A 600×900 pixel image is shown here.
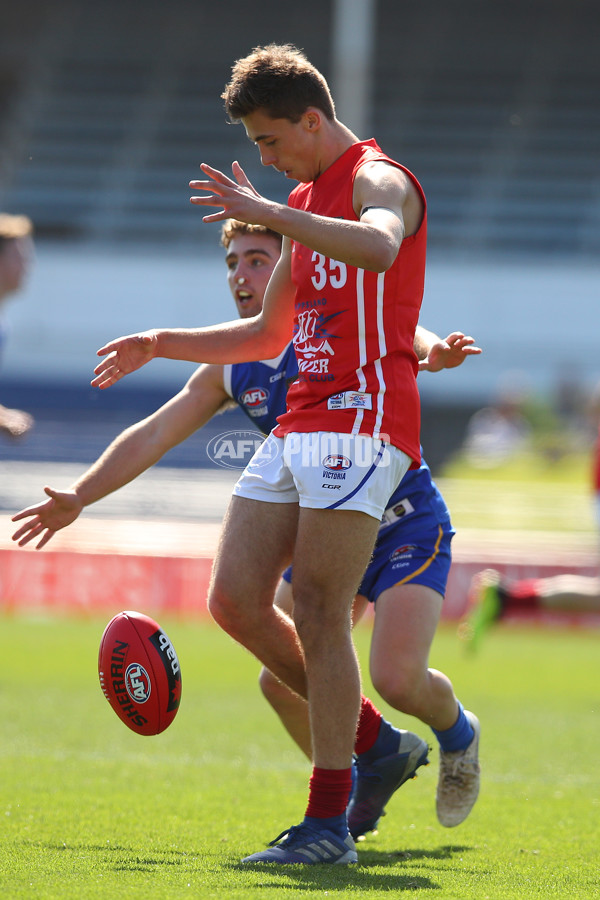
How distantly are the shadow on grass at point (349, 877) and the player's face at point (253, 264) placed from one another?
6.49 ft

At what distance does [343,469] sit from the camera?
3523 mm

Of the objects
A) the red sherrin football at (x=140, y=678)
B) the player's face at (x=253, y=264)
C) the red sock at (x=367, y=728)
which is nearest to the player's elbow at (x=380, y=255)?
the player's face at (x=253, y=264)

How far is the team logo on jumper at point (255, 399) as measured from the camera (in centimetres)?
443

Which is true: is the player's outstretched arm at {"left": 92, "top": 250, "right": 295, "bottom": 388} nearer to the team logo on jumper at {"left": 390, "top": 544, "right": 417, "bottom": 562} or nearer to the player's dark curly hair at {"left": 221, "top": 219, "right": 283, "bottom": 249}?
the player's dark curly hair at {"left": 221, "top": 219, "right": 283, "bottom": 249}

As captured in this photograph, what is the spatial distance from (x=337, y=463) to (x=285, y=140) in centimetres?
96

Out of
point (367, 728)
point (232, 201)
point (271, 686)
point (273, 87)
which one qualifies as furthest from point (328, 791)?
point (273, 87)

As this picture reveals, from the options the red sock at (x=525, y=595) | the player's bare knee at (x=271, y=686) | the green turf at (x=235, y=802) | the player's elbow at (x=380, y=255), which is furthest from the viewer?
the red sock at (x=525, y=595)

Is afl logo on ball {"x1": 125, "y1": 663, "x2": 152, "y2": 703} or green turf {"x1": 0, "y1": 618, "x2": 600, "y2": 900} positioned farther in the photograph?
afl logo on ball {"x1": 125, "y1": 663, "x2": 152, "y2": 703}

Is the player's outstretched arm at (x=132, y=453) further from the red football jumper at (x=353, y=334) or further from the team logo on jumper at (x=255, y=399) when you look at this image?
the red football jumper at (x=353, y=334)

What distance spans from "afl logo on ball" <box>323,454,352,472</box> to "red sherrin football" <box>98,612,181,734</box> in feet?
3.07

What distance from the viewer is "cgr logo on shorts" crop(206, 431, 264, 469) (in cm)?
418

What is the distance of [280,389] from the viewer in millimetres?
4441

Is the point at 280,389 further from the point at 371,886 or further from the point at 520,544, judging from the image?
the point at 520,544

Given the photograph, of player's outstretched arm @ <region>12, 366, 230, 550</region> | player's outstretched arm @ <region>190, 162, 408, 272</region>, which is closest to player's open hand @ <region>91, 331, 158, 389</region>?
player's outstretched arm @ <region>12, 366, 230, 550</region>
